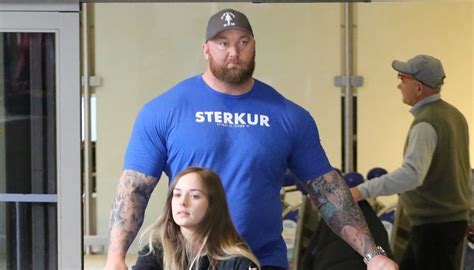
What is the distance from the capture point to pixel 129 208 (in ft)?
10.8

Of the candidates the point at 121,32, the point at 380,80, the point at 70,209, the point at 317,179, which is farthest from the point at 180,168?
the point at 380,80

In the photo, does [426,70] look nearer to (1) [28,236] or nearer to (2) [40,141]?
(2) [40,141]

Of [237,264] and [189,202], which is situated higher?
[189,202]

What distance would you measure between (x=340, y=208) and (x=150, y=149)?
710mm

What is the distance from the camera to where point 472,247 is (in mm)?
4727

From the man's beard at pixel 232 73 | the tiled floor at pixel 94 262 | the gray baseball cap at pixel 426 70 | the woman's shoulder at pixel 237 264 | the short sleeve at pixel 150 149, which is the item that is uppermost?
the gray baseball cap at pixel 426 70

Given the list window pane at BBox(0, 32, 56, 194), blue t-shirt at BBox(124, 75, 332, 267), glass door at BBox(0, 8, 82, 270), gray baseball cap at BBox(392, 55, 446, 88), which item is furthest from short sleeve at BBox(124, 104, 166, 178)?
gray baseball cap at BBox(392, 55, 446, 88)

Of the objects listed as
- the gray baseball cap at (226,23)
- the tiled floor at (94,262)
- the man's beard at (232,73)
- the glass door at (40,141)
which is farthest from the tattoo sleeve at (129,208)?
the tiled floor at (94,262)

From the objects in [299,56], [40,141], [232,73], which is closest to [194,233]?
[232,73]

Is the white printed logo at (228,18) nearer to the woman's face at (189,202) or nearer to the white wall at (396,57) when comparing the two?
the woman's face at (189,202)

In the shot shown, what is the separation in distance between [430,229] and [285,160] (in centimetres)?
162

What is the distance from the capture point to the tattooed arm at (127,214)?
3271 millimetres

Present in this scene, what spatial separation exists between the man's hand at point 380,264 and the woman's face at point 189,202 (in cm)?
66

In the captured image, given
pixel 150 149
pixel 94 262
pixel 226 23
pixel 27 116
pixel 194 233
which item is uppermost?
pixel 226 23
